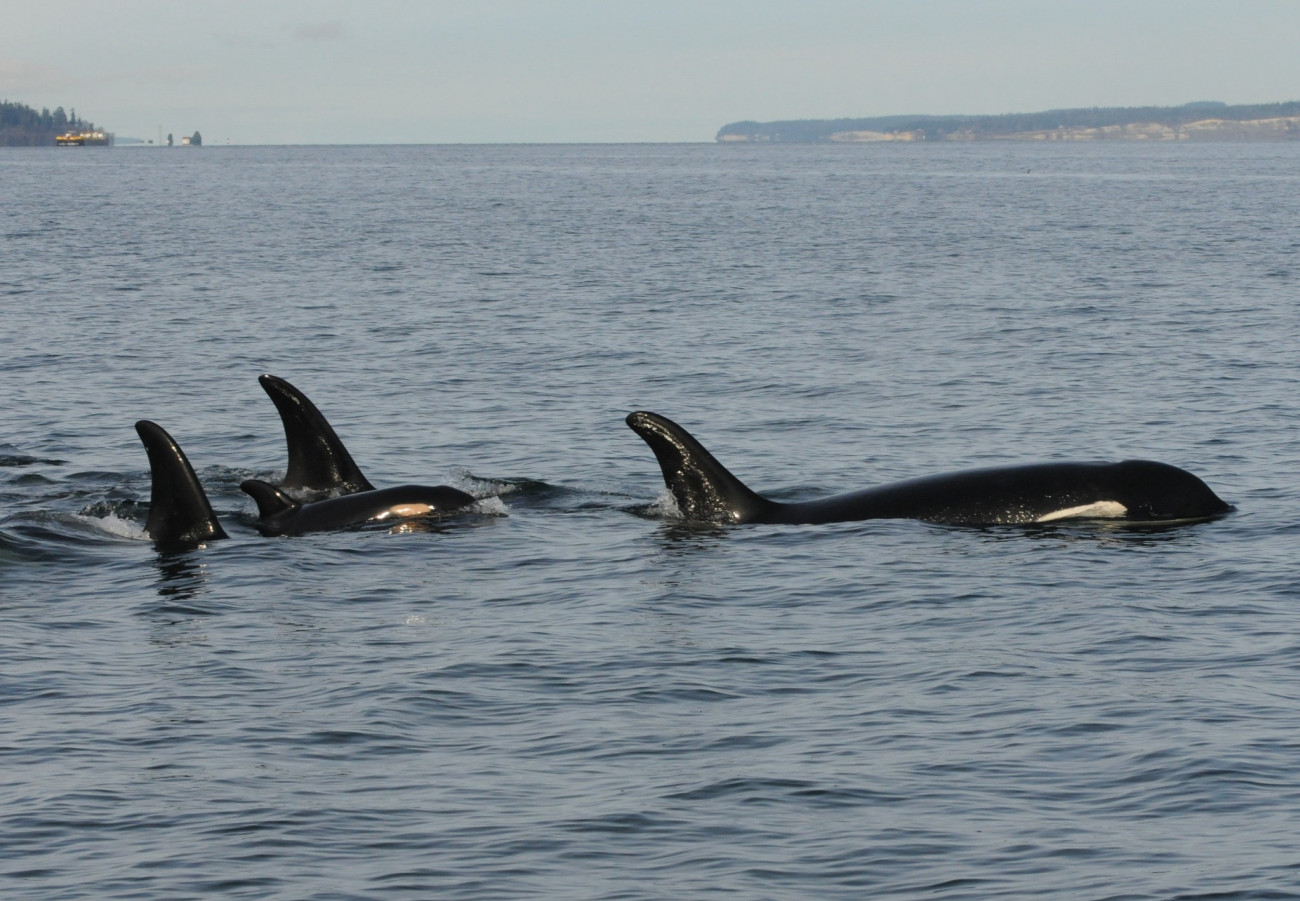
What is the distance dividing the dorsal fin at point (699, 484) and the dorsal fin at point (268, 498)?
12.3 feet

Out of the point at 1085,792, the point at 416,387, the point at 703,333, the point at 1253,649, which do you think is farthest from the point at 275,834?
the point at 703,333

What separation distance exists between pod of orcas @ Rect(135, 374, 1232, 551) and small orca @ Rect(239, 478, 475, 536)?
0.01m

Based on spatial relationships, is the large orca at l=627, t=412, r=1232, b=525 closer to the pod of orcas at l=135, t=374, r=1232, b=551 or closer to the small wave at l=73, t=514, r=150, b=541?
the pod of orcas at l=135, t=374, r=1232, b=551

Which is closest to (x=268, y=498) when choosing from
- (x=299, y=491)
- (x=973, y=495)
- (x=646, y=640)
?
(x=299, y=491)

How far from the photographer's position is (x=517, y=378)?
3406 cm

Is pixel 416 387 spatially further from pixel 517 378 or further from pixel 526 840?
pixel 526 840

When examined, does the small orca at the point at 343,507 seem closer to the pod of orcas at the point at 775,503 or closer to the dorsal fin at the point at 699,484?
the pod of orcas at the point at 775,503

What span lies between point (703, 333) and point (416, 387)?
35.9 feet

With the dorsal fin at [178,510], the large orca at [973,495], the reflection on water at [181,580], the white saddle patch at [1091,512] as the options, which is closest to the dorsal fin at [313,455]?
the dorsal fin at [178,510]

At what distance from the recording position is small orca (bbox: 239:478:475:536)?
19.3 m

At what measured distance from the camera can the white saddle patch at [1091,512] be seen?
744 inches

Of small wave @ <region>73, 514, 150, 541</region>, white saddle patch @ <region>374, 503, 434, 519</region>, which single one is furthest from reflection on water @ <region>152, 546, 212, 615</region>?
white saddle patch @ <region>374, 503, 434, 519</region>

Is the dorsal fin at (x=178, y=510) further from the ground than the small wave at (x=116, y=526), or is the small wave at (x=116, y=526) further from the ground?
the dorsal fin at (x=178, y=510)

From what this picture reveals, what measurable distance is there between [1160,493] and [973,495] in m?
1.92
